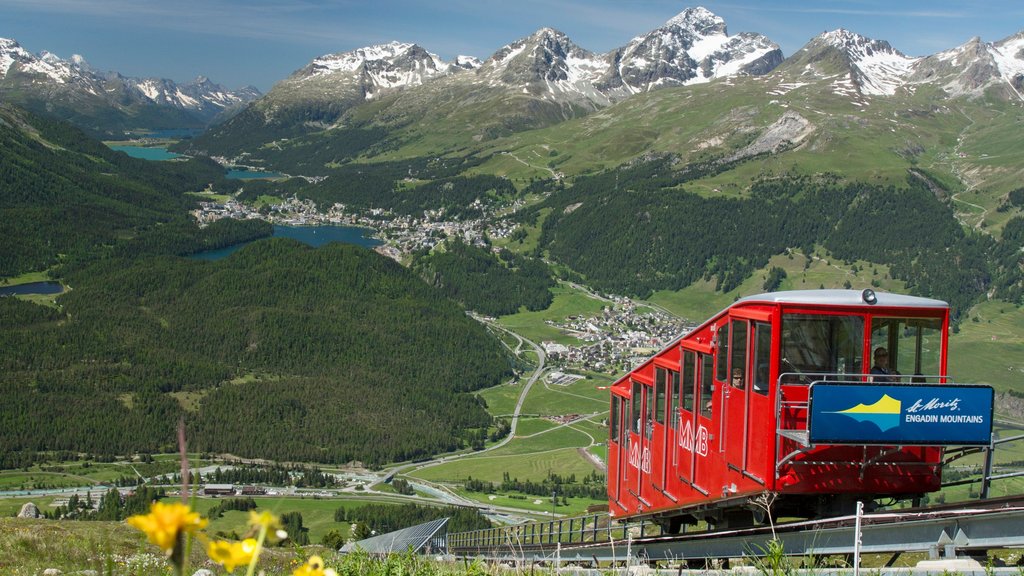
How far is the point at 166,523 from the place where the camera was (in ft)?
9.64

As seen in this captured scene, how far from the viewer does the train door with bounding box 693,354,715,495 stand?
17984 mm

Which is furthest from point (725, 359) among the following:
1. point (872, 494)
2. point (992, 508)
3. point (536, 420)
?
point (536, 420)

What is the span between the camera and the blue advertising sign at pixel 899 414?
563 inches

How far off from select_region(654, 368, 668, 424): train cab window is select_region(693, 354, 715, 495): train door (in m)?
2.49

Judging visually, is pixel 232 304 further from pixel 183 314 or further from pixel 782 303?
pixel 782 303

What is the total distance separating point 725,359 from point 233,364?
490ft

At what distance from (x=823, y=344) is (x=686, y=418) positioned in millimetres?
4511

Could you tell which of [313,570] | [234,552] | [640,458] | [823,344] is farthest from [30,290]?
[234,552]

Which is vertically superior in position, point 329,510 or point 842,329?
point 842,329

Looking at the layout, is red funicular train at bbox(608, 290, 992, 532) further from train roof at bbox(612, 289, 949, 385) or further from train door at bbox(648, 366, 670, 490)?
train door at bbox(648, 366, 670, 490)

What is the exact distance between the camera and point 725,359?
17.4 meters

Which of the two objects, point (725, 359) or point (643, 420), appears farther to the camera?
point (643, 420)

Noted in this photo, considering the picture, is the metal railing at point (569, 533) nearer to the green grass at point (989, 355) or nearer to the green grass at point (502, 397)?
the green grass at point (502, 397)

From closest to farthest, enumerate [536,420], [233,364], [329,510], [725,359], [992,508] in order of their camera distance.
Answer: [992,508] < [725,359] < [329,510] < [536,420] < [233,364]
